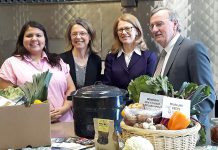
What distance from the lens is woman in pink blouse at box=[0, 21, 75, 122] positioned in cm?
229

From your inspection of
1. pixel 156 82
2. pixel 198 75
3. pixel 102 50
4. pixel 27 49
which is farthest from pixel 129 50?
pixel 156 82

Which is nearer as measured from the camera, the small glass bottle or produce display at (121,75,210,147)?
produce display at (121,75,210,147)

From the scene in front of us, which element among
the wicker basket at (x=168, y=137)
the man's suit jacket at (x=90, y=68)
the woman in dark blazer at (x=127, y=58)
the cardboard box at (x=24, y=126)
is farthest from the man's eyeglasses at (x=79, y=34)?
the wicker basket at (x=168, y=137)

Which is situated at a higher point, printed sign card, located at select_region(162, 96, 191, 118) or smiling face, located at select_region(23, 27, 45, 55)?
smiling face, located at select_region(23, 27, 45, 55)

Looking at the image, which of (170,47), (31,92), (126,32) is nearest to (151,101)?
(31,92)

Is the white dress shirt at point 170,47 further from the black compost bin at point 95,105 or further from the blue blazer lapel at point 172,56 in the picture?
the black compost bin at point 95,105

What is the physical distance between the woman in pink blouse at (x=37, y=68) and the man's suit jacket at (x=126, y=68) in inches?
13.8

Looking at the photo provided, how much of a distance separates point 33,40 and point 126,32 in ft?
2.39

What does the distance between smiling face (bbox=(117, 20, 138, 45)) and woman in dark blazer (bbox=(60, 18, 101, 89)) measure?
255mm

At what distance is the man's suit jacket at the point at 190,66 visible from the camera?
1.71m

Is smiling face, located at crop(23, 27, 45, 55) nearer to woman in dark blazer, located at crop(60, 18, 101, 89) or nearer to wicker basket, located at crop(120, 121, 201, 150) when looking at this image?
woman in dark blazer, located at crop(60, 18, 101, 89)

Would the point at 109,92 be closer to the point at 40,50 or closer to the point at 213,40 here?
the point at 40,50

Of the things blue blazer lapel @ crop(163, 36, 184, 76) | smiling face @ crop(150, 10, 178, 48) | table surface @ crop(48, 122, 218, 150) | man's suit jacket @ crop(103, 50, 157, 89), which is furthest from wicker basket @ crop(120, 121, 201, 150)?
man's suit jacket @ crop(103, 50, 157, 89)

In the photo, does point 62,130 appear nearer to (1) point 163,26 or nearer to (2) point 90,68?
(1) point 163,26
